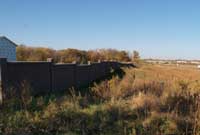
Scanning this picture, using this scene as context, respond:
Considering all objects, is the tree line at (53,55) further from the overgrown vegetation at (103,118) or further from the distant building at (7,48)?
the overgrown vegetation at (103,118)

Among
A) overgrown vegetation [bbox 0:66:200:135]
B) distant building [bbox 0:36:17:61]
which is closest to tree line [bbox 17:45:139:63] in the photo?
distant building [bbox 0:36:17:61]

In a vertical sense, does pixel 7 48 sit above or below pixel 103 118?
above

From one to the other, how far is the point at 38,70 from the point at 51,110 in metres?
5.57

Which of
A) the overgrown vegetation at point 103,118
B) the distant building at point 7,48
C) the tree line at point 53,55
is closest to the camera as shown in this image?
the overgrown vegetation at point 103,118

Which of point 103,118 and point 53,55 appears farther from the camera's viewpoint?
point 53,55

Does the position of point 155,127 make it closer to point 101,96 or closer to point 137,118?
point 137,118

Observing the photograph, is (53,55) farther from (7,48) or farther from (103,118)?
(103,118)

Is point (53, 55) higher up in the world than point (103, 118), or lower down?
higher up

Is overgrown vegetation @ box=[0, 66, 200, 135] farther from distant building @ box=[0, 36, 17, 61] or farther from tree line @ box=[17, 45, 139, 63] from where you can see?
distant building @ box=[0, 36, 17, 61]

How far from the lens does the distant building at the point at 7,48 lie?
135 ft

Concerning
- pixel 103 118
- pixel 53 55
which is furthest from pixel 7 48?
pixel 103 118

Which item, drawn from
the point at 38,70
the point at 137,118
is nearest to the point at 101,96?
the point at 137,118

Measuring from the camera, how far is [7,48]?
139 ft

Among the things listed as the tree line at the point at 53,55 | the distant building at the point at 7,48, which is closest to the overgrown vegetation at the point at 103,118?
the tree line at the point at 53,55
